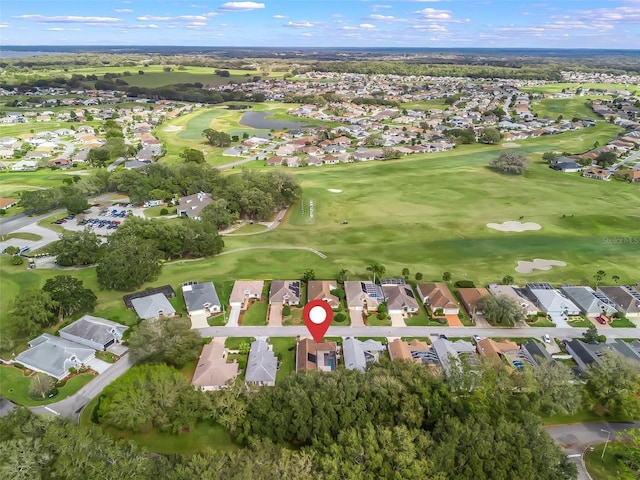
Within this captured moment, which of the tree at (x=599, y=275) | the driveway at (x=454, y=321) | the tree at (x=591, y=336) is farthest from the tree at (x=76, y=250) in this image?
the tree at (x=599, y=275)

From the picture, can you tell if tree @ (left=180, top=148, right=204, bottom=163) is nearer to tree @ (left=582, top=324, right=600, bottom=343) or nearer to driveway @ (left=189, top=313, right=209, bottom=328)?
driveway @ (left=189, top=313, right=209, bottom=328)

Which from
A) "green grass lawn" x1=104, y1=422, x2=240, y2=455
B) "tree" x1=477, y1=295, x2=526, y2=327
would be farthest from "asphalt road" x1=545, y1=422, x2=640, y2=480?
Answer: "green grass lawn" x1=104, y1=422, x2=240, y2=455

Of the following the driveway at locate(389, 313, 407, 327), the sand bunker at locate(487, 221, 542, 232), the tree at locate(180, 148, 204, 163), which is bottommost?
the driveway at locate(389, 313, 407, 327)

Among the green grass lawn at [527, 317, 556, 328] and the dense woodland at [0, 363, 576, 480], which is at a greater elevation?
the dense woodland at [0, 363, 576, 480]

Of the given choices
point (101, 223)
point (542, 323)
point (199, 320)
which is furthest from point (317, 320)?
point (101, 223)

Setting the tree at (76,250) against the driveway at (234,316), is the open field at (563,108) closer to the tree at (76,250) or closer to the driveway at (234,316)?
the driveway at (234,316)

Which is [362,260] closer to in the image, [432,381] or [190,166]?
[432,381]
